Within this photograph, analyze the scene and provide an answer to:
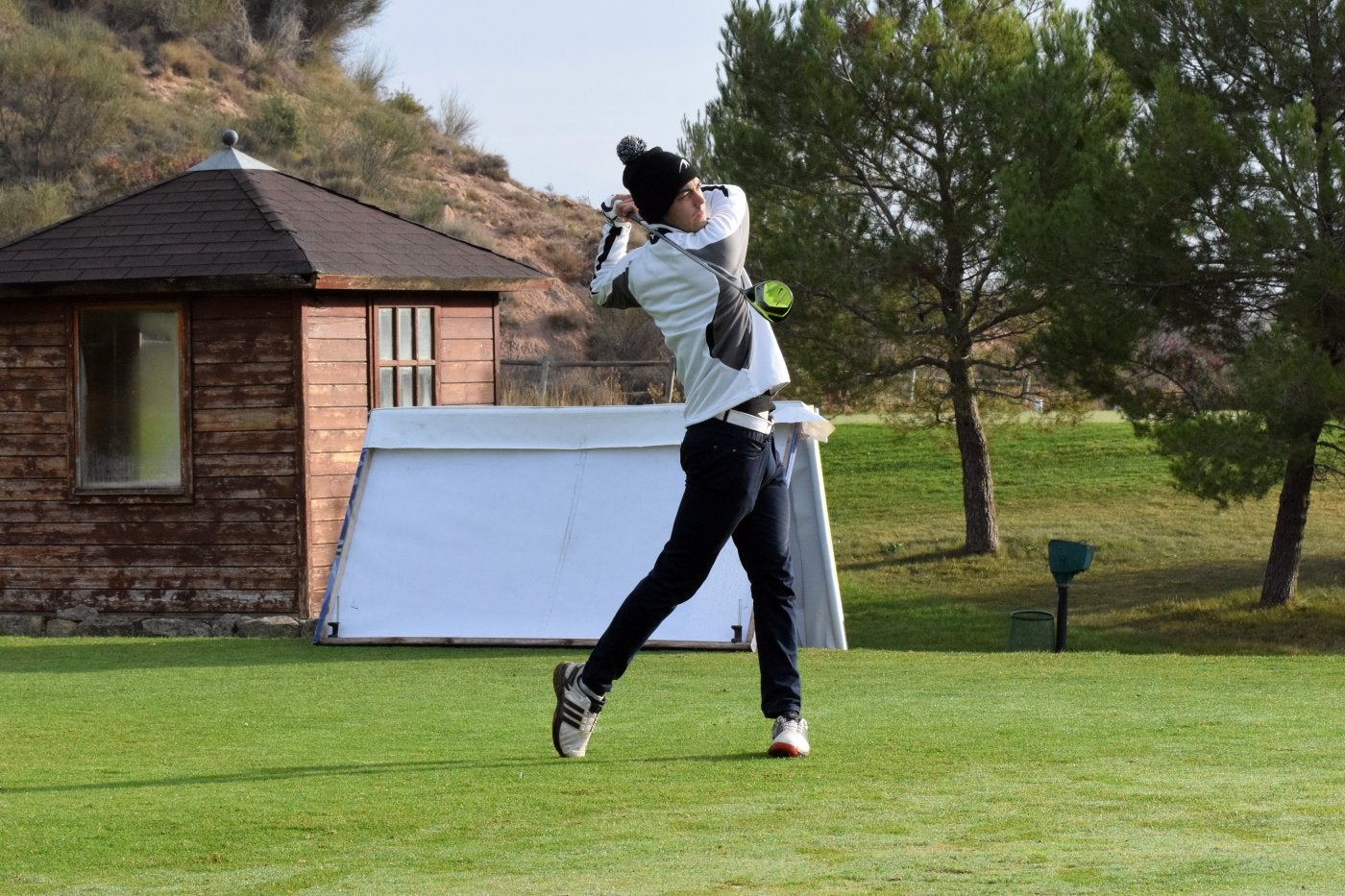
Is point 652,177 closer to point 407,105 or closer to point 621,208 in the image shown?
point 621,208

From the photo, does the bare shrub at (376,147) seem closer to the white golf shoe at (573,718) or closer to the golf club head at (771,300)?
the golf club head at (771,300)

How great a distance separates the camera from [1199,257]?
61.3 ft

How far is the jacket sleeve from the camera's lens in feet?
17.5

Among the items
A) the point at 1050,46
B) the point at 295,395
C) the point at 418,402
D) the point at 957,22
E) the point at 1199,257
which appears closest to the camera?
the point at 295,395

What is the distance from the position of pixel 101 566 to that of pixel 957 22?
49.5 ft

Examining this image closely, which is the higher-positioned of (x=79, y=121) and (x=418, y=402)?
(x=79, y=121)

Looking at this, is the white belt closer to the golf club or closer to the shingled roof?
the golf club

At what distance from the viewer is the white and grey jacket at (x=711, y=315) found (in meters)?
5.05

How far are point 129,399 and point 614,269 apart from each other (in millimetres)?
9200

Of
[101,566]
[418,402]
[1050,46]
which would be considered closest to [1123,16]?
[1050,46]

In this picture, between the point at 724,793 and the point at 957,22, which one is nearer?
the point at 724,793

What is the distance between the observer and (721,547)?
516cm

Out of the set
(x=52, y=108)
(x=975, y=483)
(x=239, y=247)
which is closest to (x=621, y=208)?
(x=239, y=247)

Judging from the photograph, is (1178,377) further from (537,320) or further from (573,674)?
(537,320)
